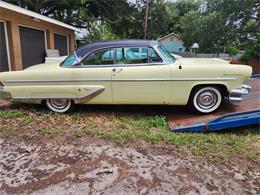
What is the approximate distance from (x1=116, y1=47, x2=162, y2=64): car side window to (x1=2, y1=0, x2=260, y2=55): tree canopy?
1407cm

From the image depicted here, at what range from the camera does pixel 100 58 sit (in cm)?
468

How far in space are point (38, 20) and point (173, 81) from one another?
8.31m

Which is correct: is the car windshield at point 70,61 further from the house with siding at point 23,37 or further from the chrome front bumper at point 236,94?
the house with siding at point 23,37

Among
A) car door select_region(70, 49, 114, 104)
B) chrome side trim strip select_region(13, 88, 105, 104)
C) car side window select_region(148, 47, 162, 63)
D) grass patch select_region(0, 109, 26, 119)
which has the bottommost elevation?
grass patch select_region(0, 109, 26, 119)

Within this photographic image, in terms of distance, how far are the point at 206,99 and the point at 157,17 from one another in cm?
2021

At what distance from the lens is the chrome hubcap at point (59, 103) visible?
4.90 m

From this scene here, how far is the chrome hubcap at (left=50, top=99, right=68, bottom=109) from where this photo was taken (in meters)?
4.90

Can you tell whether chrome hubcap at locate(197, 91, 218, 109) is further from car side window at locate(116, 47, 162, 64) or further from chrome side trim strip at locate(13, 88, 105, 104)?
chrome side trim strip at locate(13, 88, 105, 104)

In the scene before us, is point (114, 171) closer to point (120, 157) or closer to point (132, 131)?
point (120, 157)

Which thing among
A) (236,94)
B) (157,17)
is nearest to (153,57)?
(236,94)

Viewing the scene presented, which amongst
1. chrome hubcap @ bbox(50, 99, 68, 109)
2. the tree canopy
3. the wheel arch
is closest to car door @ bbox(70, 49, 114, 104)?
chrome hubcap @ bbox(50, 99, 68, 109)

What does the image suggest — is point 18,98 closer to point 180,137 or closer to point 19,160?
point 19,160

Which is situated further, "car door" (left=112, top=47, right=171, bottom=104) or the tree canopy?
the tree canopy

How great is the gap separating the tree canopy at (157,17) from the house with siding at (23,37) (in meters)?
6.81
